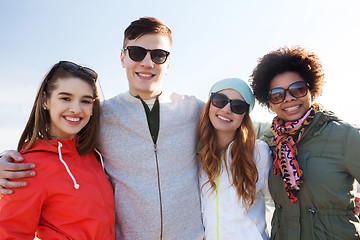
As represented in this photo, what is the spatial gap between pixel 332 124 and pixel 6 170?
126 inches

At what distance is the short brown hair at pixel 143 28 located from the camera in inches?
119

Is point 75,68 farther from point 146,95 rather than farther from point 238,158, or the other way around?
point 238,158

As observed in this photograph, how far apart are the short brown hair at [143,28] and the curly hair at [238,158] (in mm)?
1140

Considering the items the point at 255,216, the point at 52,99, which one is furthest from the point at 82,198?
the point at 255,216

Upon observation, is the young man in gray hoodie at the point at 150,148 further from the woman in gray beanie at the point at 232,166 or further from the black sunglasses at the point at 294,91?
the black sunglasses at the point at 294,91

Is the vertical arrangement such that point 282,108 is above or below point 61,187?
above

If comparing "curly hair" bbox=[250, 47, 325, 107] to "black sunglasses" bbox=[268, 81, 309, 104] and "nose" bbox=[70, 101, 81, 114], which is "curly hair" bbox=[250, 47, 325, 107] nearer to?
"black sunglasses" bbox=[268, 81, 309, 104]

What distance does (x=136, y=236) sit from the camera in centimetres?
266

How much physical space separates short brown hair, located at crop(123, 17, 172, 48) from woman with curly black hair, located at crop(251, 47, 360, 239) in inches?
58.1

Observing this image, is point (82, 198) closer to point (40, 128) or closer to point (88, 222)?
point (88, 222)

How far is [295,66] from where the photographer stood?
310cm

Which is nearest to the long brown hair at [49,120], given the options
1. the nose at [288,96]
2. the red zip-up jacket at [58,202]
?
the red zip-up jacket at [58,202]

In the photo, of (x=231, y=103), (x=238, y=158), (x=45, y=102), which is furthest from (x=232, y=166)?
(x=45, y=102)

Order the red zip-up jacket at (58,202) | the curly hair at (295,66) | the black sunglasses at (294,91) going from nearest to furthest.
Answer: the red zip-up jacket at (58,202) → the black sunglasses at (294,91) → the curly hair at (295,66)
